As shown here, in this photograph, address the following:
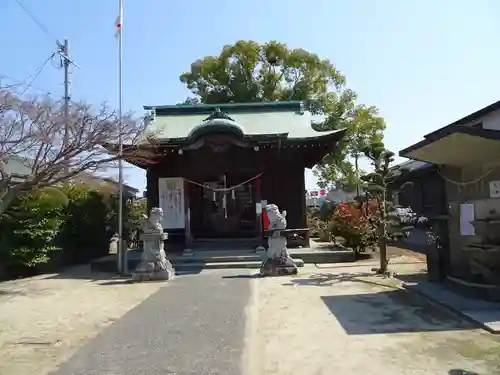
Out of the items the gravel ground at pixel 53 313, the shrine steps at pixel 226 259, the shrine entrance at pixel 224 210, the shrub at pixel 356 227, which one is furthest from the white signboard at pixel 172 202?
the shrub at pixel 356 227

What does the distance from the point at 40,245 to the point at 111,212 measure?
521 cm

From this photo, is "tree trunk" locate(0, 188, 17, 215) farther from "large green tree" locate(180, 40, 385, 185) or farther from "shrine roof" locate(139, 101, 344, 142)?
"large green tree" locate(180, 40, 385, 185)

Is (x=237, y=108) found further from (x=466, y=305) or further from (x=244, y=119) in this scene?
(x=466, y=305)

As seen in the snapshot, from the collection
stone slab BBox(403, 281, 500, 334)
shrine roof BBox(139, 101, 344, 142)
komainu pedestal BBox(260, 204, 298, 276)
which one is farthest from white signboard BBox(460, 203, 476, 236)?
shrine roof BBox(139, 101, 344, 142)

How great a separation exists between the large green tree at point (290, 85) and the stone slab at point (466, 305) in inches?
630

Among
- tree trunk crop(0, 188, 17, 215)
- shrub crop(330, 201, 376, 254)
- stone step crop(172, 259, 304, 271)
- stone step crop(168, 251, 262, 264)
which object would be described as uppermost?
tree trunk crop(0, 188, 17, 215)

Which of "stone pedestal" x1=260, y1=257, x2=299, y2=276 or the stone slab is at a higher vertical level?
"stone pedestal" x1=260, y1=257, x2=299, y2=276

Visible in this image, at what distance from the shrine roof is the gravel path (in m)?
7.84

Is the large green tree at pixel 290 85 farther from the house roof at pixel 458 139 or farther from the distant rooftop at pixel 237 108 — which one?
the house roof at pixel 458 139

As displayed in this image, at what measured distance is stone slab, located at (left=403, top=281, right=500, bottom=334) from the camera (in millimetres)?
6056

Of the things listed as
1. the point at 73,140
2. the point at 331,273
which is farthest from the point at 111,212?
the point at 331,273

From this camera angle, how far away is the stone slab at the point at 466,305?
19.9ft

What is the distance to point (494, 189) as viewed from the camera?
26.6 ft

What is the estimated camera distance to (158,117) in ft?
64.3
